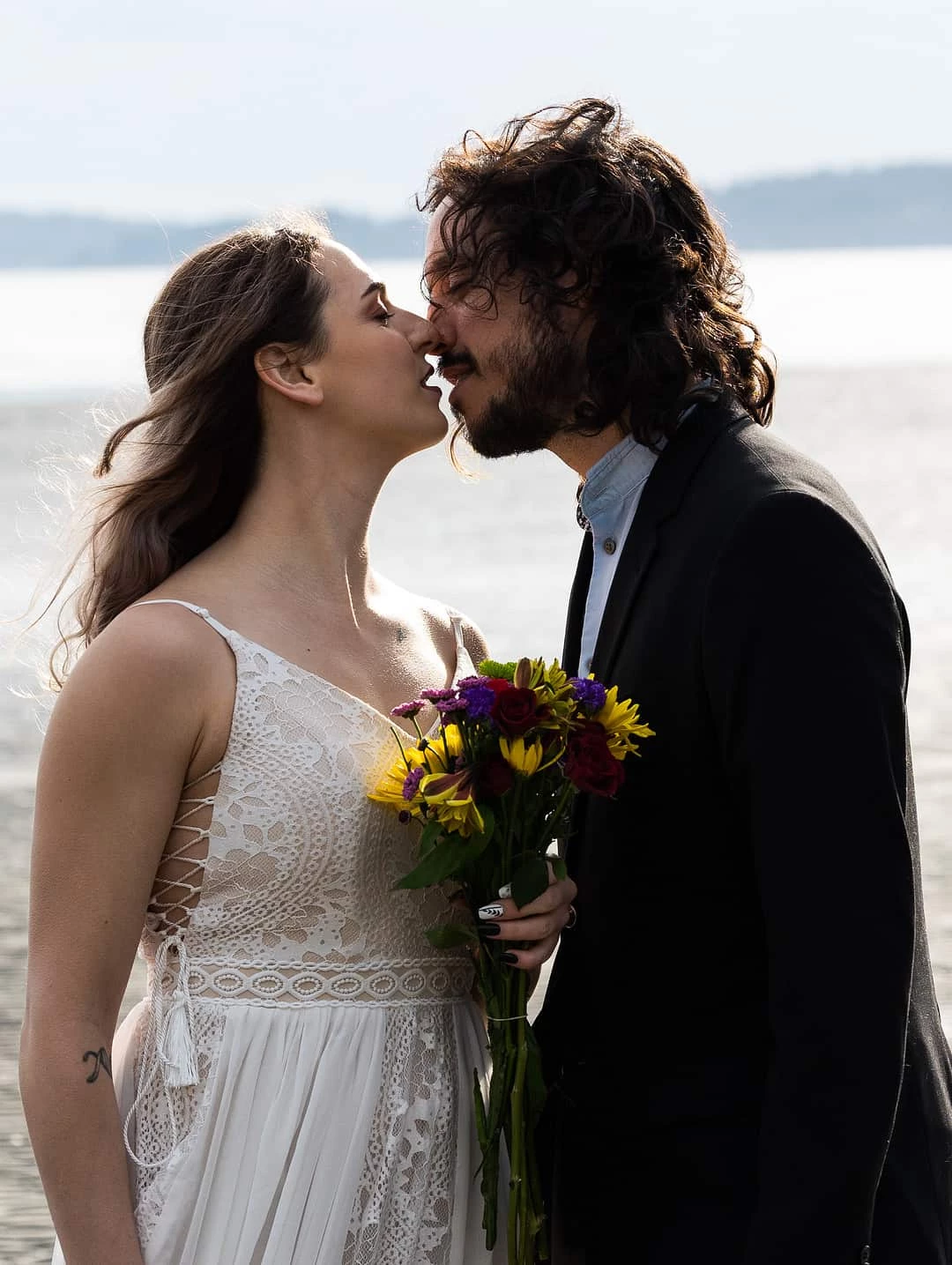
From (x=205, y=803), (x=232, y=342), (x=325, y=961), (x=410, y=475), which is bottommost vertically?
(x=410, y=475)

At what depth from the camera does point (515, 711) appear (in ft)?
8.62

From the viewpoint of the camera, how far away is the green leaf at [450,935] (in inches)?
112

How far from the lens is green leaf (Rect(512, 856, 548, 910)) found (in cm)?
272

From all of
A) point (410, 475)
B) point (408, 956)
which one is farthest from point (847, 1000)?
point (410, 475)

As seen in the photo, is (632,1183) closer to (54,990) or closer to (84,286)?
(54,990)

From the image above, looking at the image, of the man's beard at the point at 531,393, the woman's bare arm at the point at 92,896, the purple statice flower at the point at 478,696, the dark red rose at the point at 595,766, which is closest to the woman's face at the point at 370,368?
the man's beard at the point at 531,393

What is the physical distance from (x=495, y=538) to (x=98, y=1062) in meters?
19.0

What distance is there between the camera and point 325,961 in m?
3.02

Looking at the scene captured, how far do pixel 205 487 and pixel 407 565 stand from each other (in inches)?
616

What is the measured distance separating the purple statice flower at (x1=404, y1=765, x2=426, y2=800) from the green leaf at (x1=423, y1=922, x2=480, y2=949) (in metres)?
0.30

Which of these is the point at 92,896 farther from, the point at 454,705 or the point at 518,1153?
the point at 518,1153

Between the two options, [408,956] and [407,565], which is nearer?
[408,956]

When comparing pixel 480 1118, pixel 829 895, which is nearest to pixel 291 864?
pixel 480 1118

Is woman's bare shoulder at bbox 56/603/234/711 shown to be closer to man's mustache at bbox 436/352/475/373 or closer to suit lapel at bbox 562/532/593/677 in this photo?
suit lapel at bbox 562/532/593/677
